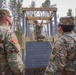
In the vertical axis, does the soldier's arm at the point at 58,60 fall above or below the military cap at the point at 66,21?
below

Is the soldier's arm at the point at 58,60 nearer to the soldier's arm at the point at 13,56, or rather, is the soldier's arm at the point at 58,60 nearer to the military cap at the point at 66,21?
the military cap at the point at 66,21

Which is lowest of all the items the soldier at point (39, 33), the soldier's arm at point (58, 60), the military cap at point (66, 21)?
the soldier at point (39, 33)

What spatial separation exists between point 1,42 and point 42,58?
15.9ft

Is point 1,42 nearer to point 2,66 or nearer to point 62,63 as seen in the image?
point 2,66

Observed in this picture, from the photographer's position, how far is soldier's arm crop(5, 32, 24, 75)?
2.59 meters

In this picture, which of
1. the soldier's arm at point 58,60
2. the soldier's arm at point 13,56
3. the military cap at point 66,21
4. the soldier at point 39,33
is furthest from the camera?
the soldier at point 39,33

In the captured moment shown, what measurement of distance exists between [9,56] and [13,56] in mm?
42

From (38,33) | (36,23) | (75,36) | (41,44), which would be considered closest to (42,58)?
(41,44)

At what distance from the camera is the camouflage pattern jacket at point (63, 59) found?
113 inches

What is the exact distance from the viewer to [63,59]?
2.89 meters

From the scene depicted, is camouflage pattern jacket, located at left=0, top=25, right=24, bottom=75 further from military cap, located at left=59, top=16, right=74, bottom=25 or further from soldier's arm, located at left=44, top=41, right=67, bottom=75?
military cap, located at left=59, top=16, right=74, bottom=25

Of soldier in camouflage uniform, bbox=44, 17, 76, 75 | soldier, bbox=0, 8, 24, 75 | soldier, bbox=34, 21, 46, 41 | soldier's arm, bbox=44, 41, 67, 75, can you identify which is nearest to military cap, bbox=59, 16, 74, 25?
soldier in camouflage uniform, bbox=44, 17, 76, 75

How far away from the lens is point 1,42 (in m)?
2.64

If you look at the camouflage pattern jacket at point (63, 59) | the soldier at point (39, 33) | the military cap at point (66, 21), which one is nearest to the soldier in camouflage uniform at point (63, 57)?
the camouflage pattern jacket at point (63, 59)
